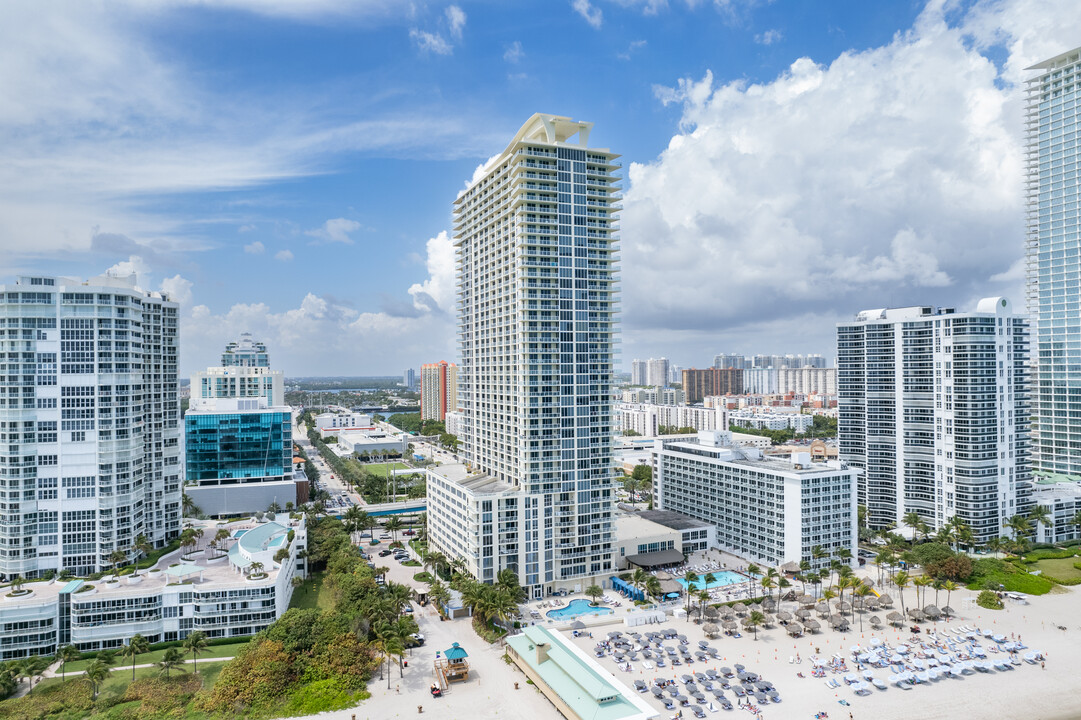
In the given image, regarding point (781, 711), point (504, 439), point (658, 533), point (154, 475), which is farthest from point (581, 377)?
point (154, 475)

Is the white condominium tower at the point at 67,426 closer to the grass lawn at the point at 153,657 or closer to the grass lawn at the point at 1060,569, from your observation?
the grass lawn at the point at 153,657

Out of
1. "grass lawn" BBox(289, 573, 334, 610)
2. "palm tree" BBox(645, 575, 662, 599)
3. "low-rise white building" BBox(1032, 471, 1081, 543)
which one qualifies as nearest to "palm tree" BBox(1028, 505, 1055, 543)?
"low-rise white building" BBox(1032, 471, 1081, 543)

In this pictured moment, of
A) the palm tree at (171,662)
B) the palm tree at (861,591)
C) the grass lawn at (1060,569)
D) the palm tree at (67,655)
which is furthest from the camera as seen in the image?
the grass lawn at (1060,569)

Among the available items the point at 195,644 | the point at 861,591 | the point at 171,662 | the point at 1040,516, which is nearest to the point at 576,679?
the point at 195,644

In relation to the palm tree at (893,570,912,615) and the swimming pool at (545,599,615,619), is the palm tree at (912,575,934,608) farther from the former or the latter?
the swimming pool at (545,599,615,619)

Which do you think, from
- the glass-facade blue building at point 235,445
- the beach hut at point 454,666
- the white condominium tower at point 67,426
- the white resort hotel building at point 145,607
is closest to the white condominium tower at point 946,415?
the beach hut at point 454,666

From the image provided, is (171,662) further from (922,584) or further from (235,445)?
(922,584)
